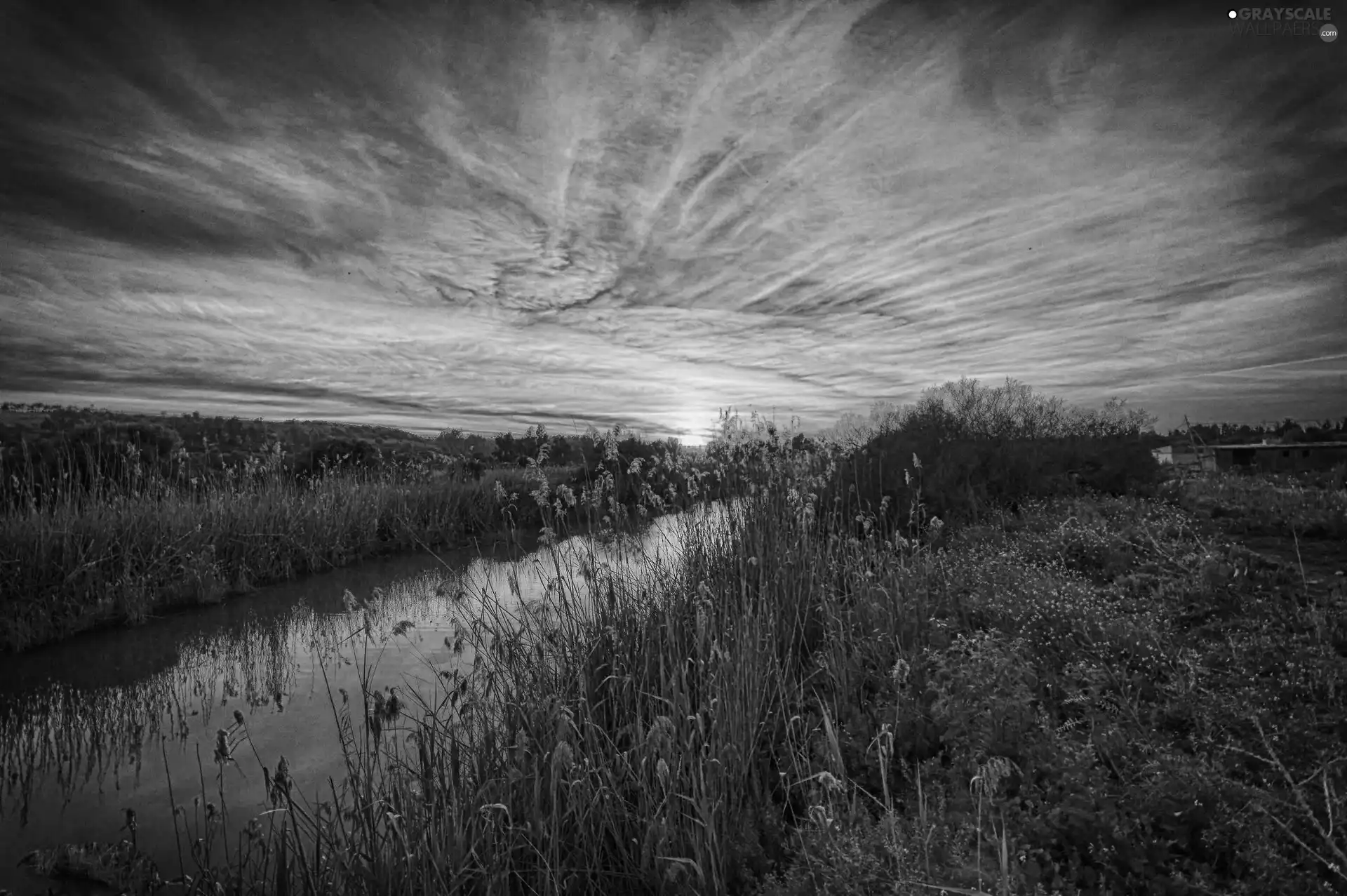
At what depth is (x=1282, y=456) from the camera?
9.31 metres

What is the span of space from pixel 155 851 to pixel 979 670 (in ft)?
16.0

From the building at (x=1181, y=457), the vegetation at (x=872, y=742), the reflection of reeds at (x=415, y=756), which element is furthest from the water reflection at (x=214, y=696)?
the building at (x=1181, y=457)

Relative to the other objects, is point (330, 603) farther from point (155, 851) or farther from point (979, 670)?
point (979, 670)

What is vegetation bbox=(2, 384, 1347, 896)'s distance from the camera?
91.1 inches

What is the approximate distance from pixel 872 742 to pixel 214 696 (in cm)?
603

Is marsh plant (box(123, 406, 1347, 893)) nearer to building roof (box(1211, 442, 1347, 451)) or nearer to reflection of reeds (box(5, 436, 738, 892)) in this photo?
reflection of reeds (box(5, 436, 738, 892))

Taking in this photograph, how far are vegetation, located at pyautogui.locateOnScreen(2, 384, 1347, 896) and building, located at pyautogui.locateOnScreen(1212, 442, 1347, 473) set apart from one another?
136 inches

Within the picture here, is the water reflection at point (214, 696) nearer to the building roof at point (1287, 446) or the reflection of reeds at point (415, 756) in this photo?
the reflection of reeds at point (415, 756)

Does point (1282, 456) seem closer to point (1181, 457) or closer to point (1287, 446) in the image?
point (1287, 446)

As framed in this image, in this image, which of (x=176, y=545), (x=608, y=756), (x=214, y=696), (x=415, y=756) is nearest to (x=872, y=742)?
(x=608, y=756)

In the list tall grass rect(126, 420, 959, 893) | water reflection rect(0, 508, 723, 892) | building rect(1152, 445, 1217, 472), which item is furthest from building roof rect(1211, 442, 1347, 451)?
water reflection rect(0, 508, 723, 892)

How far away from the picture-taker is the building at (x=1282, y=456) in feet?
28.0

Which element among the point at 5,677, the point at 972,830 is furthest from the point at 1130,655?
the point at 5,677

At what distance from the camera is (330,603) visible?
9.06 meters
